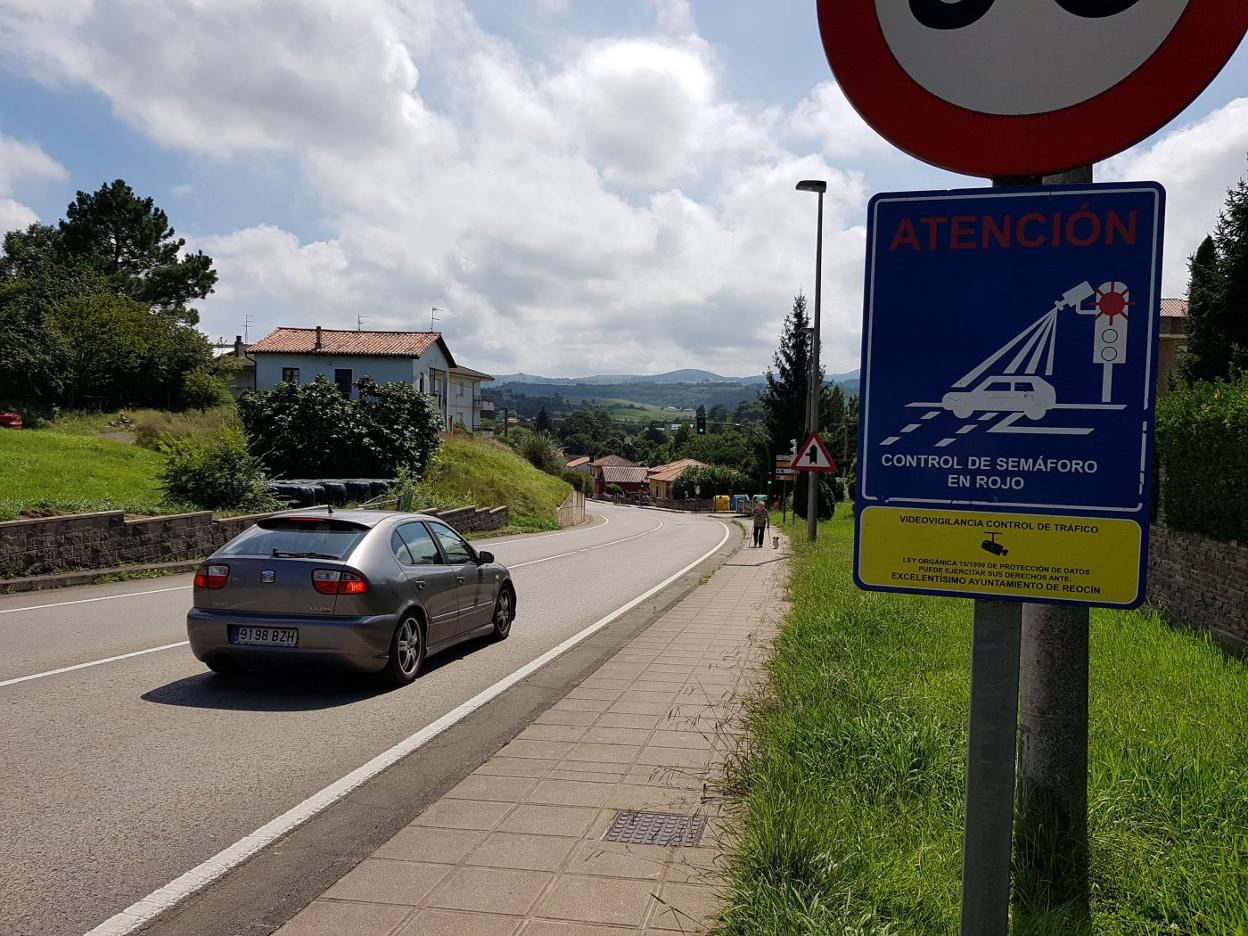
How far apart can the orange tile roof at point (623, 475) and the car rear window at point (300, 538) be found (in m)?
128

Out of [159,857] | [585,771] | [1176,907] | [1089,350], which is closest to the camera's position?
[1089,350]

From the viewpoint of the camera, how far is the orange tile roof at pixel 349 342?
68500 mm

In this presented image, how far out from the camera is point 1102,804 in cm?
416

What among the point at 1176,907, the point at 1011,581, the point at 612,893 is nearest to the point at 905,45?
the point at 1011,581

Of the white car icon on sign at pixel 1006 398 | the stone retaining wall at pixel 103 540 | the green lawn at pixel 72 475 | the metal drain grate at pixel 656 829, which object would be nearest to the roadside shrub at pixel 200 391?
the green lawn at pixel 72 475

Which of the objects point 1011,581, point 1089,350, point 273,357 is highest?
point 273,357

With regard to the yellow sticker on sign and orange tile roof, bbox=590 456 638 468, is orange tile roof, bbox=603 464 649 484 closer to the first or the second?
orange tile roof, bbox=590 456 638 468

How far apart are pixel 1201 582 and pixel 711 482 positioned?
9699 cm

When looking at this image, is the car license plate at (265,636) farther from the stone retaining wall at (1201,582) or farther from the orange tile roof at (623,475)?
the orange tile roof at (623,475)

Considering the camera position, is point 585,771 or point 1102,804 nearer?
point 1102,804

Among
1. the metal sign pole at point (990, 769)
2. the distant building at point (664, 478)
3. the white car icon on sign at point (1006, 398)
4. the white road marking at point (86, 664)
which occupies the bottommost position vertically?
the distant building at point (664, 478)

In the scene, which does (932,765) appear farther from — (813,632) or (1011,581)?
(813,632)

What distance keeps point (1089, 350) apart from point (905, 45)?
0.75 m

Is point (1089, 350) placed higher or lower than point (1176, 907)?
higher
